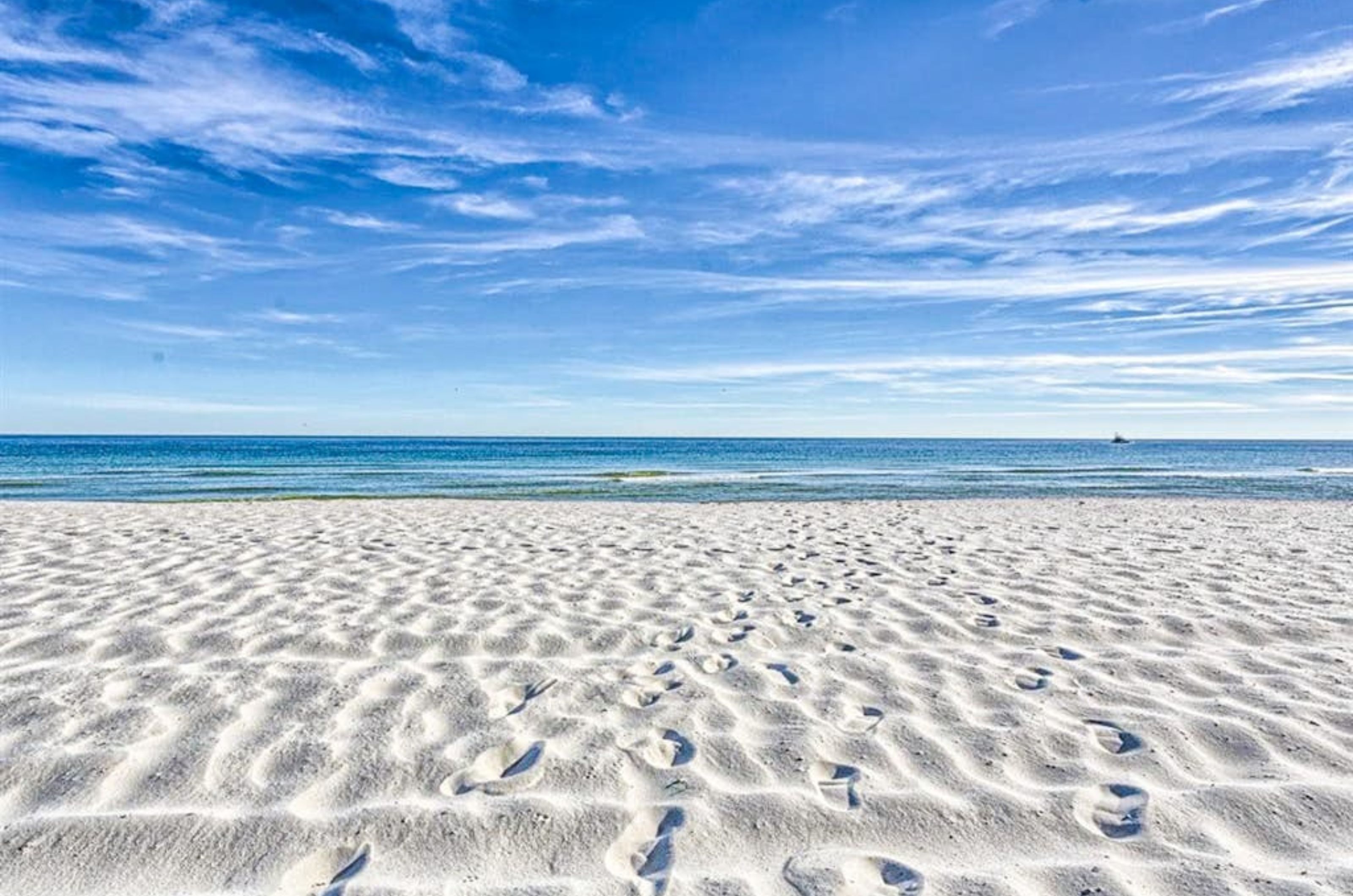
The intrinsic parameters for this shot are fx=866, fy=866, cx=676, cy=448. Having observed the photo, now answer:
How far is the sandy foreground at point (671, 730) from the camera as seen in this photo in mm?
2828

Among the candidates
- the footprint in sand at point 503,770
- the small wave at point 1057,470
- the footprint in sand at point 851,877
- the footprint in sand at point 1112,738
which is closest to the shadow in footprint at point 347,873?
the footprint in sand at point 503,770

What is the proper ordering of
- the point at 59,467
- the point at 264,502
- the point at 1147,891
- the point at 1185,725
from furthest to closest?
the point at 59,467 → the point at 264,502 → the point at 1185,725 → the point at 1147,891

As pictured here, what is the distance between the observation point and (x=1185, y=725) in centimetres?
397

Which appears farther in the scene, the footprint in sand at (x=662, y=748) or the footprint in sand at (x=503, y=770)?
the footprint in sand at (x=662, y=748)

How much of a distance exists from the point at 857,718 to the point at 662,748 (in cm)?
97

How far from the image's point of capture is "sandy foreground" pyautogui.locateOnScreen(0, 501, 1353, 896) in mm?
2828

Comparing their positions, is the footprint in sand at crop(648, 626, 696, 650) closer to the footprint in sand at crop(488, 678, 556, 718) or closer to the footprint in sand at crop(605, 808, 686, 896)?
the footprint in sand at crop(488, 678, 556, 718)

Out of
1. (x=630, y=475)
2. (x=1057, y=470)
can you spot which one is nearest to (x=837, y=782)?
(x=630, y=475)

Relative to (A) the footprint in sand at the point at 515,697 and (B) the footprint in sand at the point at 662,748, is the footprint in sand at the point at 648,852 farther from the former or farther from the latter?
(A) the footprint in sand at the point at 515,697

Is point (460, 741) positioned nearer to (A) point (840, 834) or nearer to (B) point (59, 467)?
(A) point (840, 834)

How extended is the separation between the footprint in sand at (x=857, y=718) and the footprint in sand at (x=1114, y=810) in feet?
3.07

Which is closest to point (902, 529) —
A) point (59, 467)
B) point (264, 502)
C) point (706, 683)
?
point (706, 683)

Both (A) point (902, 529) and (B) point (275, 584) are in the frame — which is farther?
(A) point (902, 529)

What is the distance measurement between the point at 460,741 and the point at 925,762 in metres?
1.98
